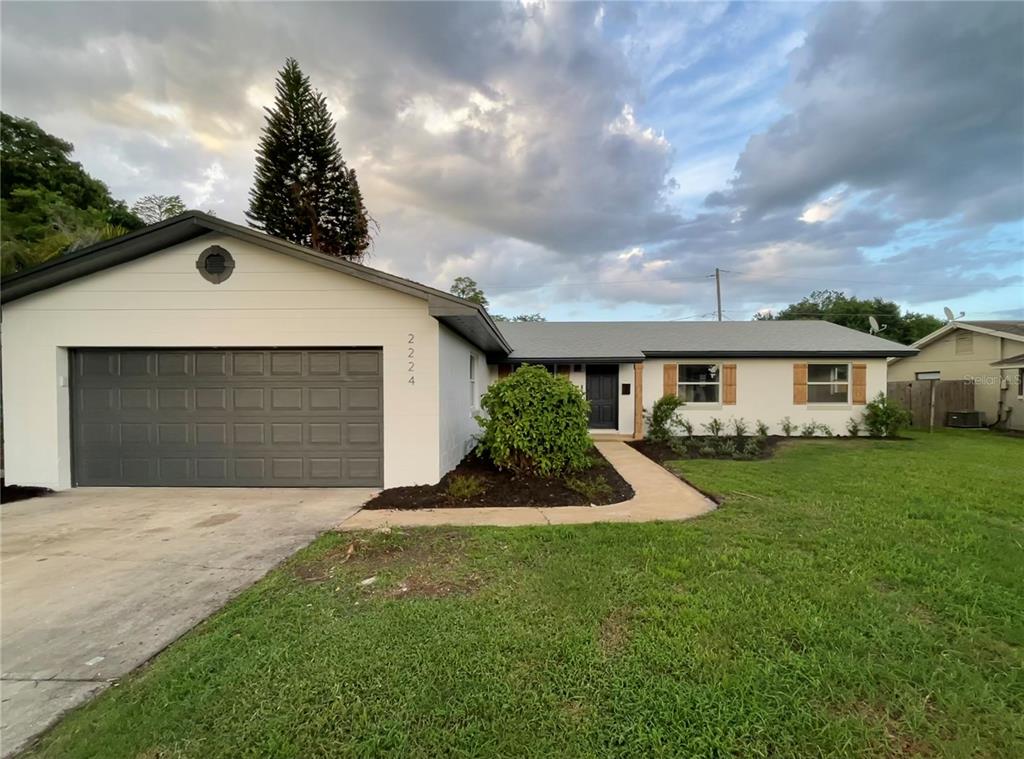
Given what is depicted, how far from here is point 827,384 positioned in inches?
529

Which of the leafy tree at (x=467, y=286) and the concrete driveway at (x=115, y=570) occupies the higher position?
the leafy tree at (x=467, y=286)

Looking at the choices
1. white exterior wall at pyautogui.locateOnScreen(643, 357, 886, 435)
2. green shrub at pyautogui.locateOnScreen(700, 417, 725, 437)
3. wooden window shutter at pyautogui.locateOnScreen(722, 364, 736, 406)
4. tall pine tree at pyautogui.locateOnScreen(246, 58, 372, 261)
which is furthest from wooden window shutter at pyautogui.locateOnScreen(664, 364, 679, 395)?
tall pine tree at pyautogui.locateOnScreen(246, 58, 372, 261)

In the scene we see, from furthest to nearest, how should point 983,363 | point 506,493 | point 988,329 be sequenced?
1. point 983,363
2. point 988,329
3. point 506,493

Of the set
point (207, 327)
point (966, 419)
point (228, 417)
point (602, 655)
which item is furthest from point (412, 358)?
point (966, 419)

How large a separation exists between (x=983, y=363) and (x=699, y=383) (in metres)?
12.6

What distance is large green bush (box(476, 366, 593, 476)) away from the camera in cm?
705

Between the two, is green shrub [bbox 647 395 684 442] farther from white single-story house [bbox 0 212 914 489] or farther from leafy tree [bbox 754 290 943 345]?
leafy tree [bbox 754 290 943 345]

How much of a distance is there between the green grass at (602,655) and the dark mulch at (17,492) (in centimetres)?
581

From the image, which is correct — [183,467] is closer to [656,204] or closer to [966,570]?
[966,570]

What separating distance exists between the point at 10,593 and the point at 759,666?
542 centimetres

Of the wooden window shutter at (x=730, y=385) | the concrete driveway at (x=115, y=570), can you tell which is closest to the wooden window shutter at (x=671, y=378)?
the wooden window shutter at (x=730, y=385)

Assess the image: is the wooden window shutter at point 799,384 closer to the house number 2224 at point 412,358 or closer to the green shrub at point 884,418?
the green shrub at point 884,418

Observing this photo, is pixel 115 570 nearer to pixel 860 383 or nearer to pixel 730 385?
pixel 730 385

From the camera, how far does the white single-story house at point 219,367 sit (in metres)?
6.77
